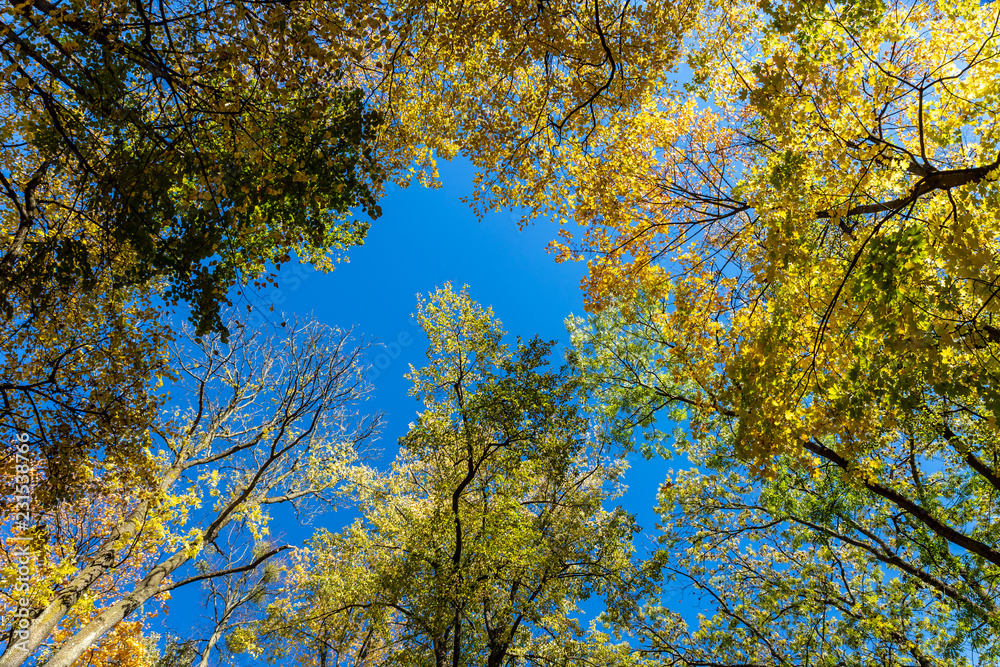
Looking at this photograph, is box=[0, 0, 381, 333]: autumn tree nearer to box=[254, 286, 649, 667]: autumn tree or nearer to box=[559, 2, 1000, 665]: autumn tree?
box=[559, 2, 1000, 665]: autumn tree

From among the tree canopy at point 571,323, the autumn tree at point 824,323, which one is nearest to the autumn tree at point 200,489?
the tree canopy at point 571,323

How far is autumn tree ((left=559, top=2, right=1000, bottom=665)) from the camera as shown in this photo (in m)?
3.30

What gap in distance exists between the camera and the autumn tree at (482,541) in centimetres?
815

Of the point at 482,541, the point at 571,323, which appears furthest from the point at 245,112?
the point at 571,323

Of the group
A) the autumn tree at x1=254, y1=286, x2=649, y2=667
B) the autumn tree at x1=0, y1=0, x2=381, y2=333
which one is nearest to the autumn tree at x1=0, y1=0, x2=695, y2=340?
the autumn tree at x1=0, y1=0, x2=381, y2=333

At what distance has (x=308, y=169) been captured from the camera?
439 cm

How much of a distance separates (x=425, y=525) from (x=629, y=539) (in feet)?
14.3

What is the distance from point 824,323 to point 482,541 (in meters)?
6.93

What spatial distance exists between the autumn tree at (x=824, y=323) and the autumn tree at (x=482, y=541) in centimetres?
183

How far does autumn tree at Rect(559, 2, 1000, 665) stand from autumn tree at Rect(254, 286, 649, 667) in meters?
1.83

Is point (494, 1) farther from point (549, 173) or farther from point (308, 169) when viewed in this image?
point (308, 169)

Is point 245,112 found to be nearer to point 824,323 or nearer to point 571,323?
point 824,323

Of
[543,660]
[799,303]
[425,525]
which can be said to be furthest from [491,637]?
[799,303]

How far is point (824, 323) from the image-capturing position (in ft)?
10.5
